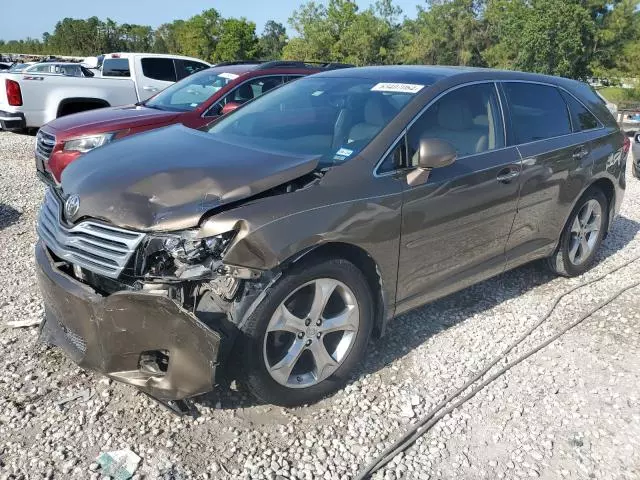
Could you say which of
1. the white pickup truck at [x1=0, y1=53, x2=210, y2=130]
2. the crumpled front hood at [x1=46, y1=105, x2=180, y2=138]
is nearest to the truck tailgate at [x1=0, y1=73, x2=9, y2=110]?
the white pickup truck at [x1=0, y1=53, x2=210, y2=130]

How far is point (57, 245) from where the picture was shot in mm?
2934

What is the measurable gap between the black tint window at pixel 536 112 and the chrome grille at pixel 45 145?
473cm

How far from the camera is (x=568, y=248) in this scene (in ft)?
16.0

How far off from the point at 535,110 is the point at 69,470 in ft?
12.6

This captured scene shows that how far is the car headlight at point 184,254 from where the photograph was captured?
8.55ft

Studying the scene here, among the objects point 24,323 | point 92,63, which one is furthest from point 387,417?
point 92,63

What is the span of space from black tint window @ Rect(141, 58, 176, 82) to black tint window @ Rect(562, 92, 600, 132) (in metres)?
9.63

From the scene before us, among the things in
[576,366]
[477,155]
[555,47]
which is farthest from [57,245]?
[555,47]

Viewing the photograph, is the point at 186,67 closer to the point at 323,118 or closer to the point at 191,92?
the point at 191,92

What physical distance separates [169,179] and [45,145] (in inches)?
171

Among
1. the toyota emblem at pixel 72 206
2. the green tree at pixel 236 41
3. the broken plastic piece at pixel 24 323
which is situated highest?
the green tree at pixel 236 41

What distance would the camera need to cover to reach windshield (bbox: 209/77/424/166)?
3383 millimetres

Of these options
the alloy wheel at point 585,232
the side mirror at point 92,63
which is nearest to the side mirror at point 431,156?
the alloy wheel at point 585,232

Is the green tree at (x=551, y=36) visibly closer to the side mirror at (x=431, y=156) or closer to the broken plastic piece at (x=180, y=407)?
the side mirror at (x=431, y=156)
